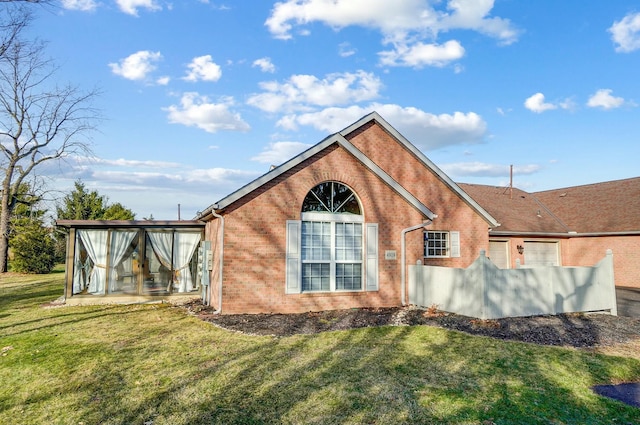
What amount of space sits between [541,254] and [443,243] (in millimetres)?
9316

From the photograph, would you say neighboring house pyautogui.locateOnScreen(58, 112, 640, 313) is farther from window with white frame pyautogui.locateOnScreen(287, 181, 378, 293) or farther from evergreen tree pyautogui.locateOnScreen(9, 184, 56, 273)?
evergreen tree pyautogui.locateOnScreen(9, 184, 56, 273)

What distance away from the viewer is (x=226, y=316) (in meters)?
10.8

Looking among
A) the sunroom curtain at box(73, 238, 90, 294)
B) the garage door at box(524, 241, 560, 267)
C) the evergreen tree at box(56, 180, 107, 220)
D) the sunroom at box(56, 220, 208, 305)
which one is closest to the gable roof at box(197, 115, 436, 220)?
the sunroom at box(56, 220, 208, 305)

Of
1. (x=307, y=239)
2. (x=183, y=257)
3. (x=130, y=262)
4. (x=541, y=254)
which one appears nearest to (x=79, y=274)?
(x=130, y=262)

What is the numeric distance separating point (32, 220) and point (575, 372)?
3473 cm

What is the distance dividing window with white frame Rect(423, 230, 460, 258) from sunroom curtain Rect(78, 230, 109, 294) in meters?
12.0

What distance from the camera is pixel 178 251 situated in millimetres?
15133

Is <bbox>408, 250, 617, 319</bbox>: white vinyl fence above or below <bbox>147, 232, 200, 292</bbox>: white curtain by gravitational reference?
below

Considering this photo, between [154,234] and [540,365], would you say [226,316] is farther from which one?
[540,365]

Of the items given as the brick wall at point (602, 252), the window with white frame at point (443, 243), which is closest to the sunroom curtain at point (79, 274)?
the window with white frame at point (443, 243)

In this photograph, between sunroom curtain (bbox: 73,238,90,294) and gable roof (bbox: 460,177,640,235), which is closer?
sunroom curtain (bbox: 73,238,90,294)

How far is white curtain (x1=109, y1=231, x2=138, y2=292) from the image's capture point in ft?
→ 48.0

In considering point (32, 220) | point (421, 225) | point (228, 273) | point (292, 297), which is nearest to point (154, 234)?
point (228, 273)

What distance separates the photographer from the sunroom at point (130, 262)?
563 inches
